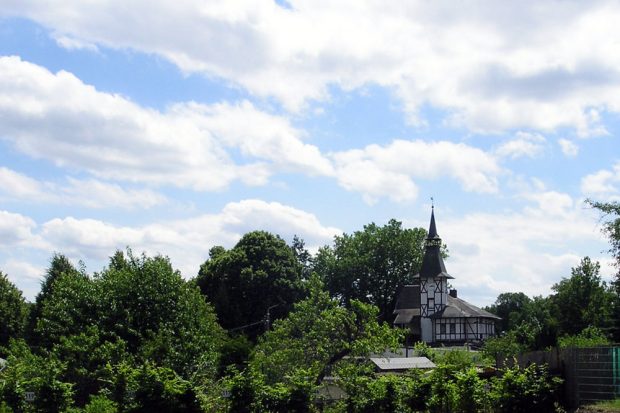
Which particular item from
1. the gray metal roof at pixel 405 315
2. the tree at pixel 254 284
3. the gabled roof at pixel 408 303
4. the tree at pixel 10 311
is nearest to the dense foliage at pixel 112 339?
the tree at pixel 254 284

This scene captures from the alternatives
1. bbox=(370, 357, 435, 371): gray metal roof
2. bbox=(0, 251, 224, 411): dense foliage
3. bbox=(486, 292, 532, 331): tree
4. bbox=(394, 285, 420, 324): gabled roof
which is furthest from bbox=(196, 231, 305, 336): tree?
bbox=(486, 292, 532, 331): tree

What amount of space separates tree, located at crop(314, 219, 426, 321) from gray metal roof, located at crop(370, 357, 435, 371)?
46.8 meters

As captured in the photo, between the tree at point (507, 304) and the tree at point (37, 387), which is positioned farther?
the tree at point (507, 304)

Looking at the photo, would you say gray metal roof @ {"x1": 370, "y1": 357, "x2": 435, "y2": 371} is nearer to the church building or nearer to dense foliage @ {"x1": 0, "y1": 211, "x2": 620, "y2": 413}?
dense foliage @ {"x1": 0, "y1": 211, "x2": 620, "y2": 413}

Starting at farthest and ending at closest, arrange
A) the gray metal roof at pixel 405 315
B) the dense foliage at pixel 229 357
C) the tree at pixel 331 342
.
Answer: the gray metal roof at pixel 405 315 < the tree at pixel 331 342 < the dense foliage at pixel 229 357

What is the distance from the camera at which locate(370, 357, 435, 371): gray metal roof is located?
121ft

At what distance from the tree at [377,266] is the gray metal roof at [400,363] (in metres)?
46.8

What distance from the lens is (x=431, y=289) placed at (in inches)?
3327

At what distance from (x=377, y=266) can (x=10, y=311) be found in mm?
40843

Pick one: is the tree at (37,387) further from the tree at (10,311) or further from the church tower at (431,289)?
the church tower at (431,289)

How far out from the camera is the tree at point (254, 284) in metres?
64.1

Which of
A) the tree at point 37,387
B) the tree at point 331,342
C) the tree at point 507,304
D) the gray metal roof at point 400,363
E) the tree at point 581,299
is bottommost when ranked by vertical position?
the tree at point 37,387

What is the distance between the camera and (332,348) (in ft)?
97.1

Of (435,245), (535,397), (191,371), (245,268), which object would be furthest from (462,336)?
(535,397)
